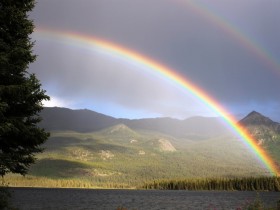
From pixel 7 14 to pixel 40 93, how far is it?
6.05m

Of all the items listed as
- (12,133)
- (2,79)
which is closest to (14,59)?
(2,79)

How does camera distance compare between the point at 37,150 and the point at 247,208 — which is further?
the point at 247,208

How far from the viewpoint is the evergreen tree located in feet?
87.9

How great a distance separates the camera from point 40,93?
28.3m

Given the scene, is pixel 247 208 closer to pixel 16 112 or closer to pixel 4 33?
pixel 16 112

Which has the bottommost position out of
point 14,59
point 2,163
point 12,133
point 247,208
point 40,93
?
point 247,208

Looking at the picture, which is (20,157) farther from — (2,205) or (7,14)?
(7,14)

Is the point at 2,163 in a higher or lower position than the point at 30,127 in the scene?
lower

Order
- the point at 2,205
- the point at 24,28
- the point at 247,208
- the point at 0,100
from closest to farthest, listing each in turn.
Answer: the point at 0,100, the point at 2,205, the point at 24,28, the point at 247,208

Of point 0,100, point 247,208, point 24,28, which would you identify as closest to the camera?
point 0,100

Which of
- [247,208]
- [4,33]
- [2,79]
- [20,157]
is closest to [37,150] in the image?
[20,157]

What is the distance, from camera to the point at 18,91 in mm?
26328

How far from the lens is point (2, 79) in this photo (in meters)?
27.7

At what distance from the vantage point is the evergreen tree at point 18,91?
26797 millimetres
